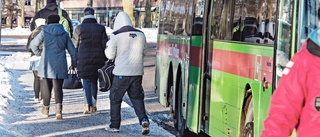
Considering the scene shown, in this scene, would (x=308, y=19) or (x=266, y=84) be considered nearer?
(x=308, y=19)

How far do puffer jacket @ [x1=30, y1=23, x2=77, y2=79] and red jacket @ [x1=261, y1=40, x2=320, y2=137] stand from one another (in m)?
8.64

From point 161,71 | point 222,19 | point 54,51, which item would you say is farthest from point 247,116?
point 161,71

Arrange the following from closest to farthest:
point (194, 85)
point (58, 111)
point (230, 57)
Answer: point (230, 57) < point (194, 85) < point (58, 111)

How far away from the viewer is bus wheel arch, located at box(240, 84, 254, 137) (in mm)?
8058

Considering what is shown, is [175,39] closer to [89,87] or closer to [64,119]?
[89,87]

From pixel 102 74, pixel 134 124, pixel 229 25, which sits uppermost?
pixel 229 25

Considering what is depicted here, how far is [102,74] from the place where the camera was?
11867mm

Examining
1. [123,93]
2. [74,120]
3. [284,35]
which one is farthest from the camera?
[74,120]

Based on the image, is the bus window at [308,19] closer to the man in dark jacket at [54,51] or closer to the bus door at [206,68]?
the bus door at [206,68]

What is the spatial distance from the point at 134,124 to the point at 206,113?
8.46 ft

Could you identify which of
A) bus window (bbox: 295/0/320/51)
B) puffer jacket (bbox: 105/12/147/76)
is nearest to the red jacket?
bus window (bbox: 295/0/320/51)

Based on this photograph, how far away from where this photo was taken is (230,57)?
8859mm

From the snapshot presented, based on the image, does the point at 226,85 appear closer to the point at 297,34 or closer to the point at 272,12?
the point at 272,12

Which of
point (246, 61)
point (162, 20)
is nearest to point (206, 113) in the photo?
point (246, 61)
